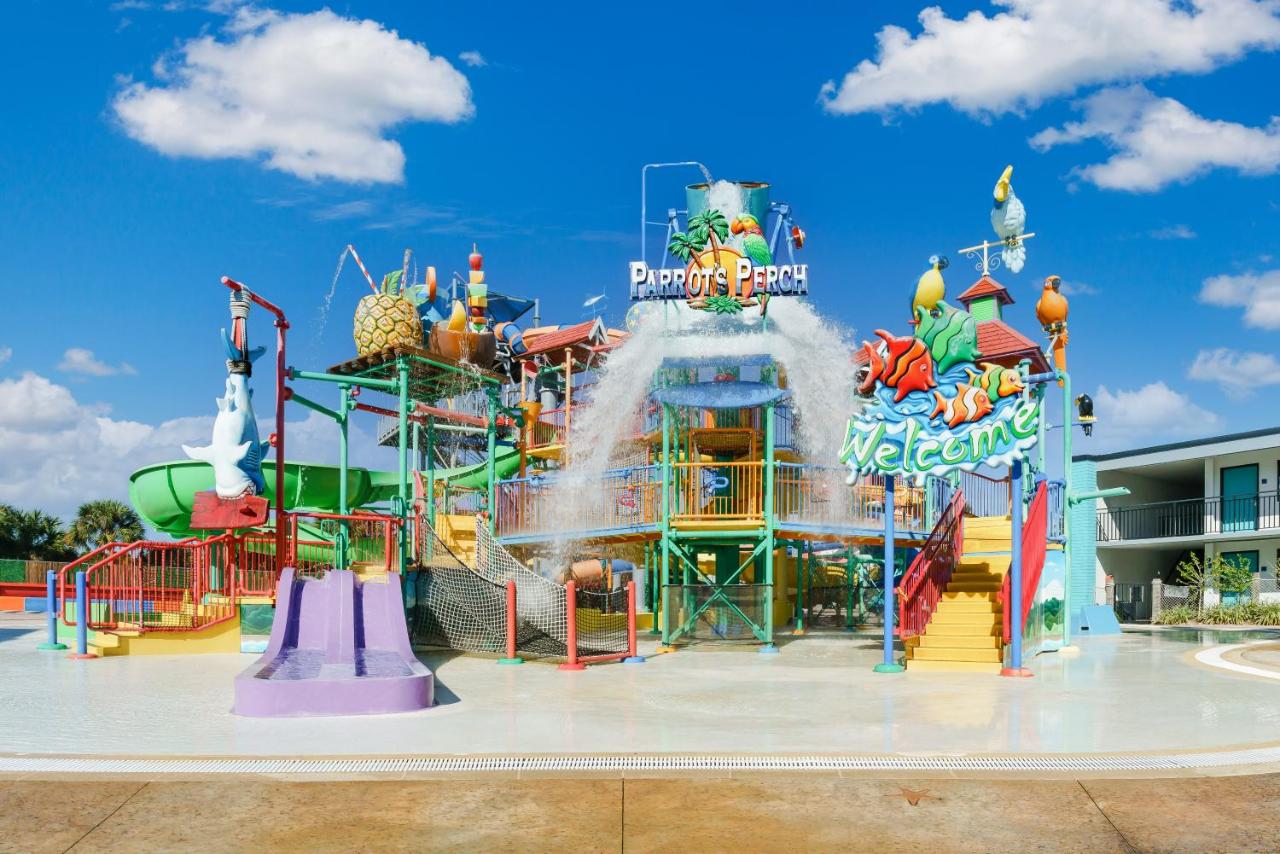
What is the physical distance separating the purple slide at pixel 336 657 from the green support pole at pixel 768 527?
23.1ft

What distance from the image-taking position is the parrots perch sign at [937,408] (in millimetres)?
16344

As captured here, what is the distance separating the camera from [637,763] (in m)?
8.88

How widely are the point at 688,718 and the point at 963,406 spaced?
711 centimetres

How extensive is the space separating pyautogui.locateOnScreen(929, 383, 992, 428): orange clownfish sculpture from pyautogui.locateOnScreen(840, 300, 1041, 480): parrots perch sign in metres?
0.01

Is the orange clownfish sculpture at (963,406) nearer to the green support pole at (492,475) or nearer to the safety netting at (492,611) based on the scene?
the safety netting at (492,611)

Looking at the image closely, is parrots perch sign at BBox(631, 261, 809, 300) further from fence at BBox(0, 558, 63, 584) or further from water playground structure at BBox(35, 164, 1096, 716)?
fence at BBox(0, 558, 63, 584)

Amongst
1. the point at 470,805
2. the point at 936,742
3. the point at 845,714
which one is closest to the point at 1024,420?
the point at 845,714

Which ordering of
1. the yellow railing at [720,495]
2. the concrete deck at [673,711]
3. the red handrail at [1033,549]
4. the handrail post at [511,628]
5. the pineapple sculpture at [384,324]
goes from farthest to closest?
the pineapple sculpture at [384,324] → the yellow railing at [720,495] → the handrail post at [511,628] → the red handrail at [1033,549] → the concrete deck at [673,711]

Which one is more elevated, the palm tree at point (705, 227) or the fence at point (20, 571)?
the palm tree at point (705, 227)

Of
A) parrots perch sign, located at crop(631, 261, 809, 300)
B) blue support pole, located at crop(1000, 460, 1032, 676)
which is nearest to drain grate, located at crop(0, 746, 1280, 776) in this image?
blue support pole, located at crop(1000, 460, 1032, 676)

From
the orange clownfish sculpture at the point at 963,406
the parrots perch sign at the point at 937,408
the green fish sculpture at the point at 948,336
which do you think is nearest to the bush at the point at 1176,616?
the parrots perch sign at the point at 937,408

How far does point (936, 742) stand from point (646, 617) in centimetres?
1755

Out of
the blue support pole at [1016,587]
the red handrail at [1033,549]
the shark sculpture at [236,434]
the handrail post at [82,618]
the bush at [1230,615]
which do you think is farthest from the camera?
the bush at [1230,615]

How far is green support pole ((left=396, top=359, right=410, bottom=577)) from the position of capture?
1972cm
